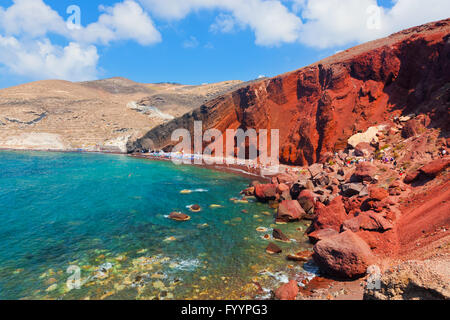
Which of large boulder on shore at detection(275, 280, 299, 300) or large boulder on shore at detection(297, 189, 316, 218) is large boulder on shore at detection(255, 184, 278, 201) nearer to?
large boulder on shore at detection(297, 189, 316, 218)

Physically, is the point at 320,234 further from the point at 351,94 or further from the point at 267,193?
the point at 351,94

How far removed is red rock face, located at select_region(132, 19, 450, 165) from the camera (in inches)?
1176

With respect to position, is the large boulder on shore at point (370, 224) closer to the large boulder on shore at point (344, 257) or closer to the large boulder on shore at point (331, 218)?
the large boulder on shore at point (331, 218)

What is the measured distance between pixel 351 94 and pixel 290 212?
3115cm

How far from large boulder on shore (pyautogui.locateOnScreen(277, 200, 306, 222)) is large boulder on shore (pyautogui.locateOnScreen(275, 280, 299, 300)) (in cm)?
970

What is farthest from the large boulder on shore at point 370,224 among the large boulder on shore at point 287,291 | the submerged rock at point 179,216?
the submerged rock at point 179,216

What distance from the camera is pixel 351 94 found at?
133 feet

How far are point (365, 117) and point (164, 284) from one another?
39.5 m

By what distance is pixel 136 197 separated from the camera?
27.6 m

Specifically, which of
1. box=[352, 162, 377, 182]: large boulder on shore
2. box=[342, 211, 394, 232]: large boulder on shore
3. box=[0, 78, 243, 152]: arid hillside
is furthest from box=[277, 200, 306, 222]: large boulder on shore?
box=[0, 78, 243, 152]: arid hillside

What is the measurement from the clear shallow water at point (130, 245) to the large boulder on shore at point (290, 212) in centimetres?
120

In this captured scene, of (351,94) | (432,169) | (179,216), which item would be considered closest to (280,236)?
(179,216)

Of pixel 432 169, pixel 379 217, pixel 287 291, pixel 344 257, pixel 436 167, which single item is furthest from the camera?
pixel 432 169
